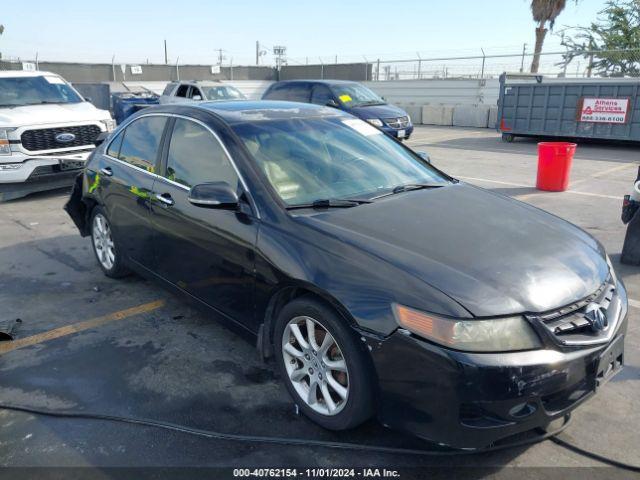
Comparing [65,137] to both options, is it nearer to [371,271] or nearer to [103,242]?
[103,242]

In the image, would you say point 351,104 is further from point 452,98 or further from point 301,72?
point 301,72

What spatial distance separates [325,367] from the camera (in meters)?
2.79

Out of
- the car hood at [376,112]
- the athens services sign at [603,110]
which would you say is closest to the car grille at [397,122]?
the car hood at [376,112]

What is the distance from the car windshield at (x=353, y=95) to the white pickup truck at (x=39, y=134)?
21.7ft

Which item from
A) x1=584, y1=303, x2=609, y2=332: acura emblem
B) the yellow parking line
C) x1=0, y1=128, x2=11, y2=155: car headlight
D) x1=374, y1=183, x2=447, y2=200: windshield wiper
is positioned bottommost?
the yellow parking line

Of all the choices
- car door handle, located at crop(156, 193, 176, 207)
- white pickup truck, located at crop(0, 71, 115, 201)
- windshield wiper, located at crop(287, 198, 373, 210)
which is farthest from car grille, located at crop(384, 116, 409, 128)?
windshield wiper, located at crop(287, 198, 373, 210)

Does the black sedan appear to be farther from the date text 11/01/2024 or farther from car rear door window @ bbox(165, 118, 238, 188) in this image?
the date text 11/01/2024

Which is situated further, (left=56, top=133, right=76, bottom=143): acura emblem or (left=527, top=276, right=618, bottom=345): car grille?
(left=56, top=133, right=76, bottom=143): acura emblem

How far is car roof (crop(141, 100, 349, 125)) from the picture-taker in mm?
3742

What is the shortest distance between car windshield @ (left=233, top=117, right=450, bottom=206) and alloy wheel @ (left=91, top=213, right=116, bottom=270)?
2.15 metres

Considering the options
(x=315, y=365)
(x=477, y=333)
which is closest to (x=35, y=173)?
(x=315, y=365)

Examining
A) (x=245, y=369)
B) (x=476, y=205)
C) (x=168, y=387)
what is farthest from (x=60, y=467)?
(x=476, y=205)

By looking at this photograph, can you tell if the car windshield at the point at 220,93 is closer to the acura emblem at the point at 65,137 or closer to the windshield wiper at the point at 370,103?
the windshield wiper at the point at 370,103

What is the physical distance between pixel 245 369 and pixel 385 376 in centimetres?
135
